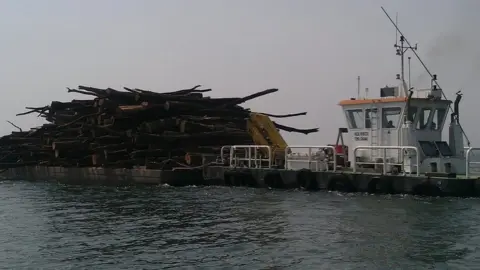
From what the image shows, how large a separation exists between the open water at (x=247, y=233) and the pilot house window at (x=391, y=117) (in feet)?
9.74

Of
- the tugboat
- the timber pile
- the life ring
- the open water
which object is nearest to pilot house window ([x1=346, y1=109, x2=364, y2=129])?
the tugboat

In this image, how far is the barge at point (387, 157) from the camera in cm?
1691

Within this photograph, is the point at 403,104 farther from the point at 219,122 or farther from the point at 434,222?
the point at 219,122

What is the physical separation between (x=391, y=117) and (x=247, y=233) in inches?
351

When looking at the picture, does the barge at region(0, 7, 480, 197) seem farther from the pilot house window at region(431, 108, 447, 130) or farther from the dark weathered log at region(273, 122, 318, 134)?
the dark weathered log at region(273, 122, 318, 134)

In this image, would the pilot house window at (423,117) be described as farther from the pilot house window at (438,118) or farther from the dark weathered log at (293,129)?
the dark weathered log at (293,129)

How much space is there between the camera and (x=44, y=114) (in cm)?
3378

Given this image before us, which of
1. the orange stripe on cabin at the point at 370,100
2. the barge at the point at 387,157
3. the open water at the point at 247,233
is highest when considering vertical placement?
the orange stripe on cabin at the point at 370,100

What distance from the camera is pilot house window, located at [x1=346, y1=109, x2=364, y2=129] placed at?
1967cm

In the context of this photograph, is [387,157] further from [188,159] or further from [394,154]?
[188,159]

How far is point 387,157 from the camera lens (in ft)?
61.3

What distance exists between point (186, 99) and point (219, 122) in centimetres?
183

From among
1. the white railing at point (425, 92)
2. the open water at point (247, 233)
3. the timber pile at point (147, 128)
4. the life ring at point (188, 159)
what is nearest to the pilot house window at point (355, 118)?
the white railing at point (425, 92)

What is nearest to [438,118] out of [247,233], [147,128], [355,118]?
[355,118]
